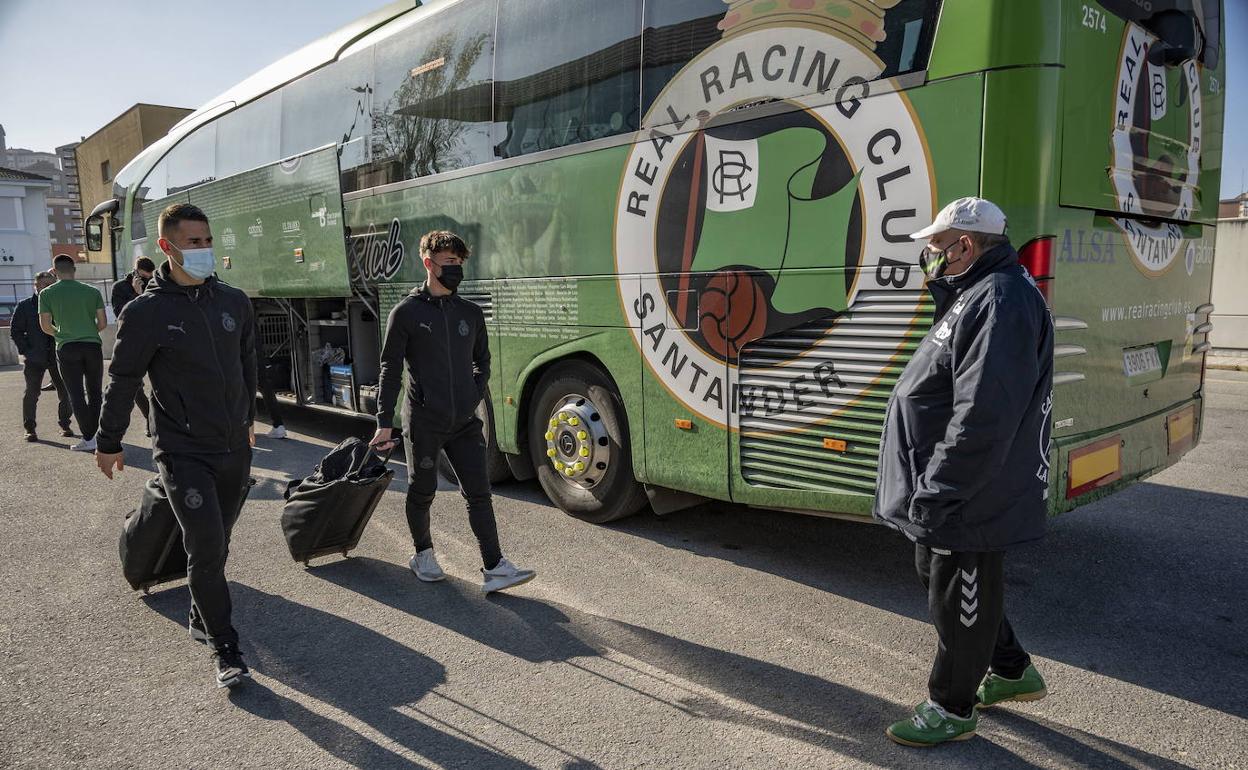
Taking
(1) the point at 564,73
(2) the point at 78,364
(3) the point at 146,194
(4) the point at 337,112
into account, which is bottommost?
(2) the point at 78,364

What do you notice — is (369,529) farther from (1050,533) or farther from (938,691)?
(1050,533)

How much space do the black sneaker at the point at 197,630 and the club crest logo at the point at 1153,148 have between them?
4.68 m

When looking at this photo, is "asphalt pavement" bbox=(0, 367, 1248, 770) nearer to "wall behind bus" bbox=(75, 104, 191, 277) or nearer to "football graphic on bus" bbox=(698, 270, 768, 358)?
"football graphic on bus" bbox=(698, 270, 768, 358)

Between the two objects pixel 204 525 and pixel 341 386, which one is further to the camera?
pixel 341 386

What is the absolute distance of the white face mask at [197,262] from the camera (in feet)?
11.3

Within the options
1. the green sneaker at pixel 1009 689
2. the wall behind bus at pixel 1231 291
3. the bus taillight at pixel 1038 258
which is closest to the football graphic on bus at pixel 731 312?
the bus taillight at pixel 1038 258

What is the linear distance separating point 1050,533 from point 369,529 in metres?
4.37

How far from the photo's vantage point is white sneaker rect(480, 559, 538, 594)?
14.5 ft

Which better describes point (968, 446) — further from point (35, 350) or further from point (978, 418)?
point (35, 350)

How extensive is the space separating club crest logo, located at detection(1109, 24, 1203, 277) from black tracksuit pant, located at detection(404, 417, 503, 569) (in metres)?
3.35

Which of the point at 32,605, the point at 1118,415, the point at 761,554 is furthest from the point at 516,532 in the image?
the point at 1118,415

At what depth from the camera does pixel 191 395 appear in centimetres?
347

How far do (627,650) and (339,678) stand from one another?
48.1 inches

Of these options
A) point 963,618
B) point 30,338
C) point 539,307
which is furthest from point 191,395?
point 30,338
